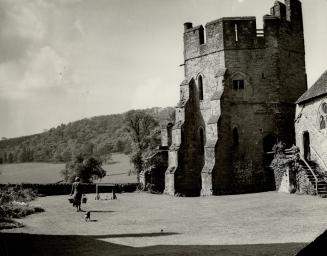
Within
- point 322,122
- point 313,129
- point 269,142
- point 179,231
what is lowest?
point 179,231

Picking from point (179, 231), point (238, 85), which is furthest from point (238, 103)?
point (179, 231)

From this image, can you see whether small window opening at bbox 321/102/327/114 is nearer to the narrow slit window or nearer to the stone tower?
the narrow slit window

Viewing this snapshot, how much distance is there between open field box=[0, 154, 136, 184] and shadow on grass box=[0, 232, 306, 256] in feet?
144

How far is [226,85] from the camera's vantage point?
32.4 m

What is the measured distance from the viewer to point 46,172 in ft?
217

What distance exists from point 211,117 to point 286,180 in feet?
25.0

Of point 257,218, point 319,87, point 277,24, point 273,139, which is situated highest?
point 277,24

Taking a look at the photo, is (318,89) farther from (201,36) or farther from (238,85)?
(201,36)

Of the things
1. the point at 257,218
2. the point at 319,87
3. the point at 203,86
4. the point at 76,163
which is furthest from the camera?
the point at 76,163

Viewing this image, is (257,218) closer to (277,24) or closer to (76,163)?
(277,24)

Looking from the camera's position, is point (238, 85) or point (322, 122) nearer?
point (322, 122)

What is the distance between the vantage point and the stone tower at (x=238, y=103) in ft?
104

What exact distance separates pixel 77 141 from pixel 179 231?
252 ft

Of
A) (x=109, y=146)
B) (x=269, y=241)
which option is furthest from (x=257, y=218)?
(x=109, y=146)
